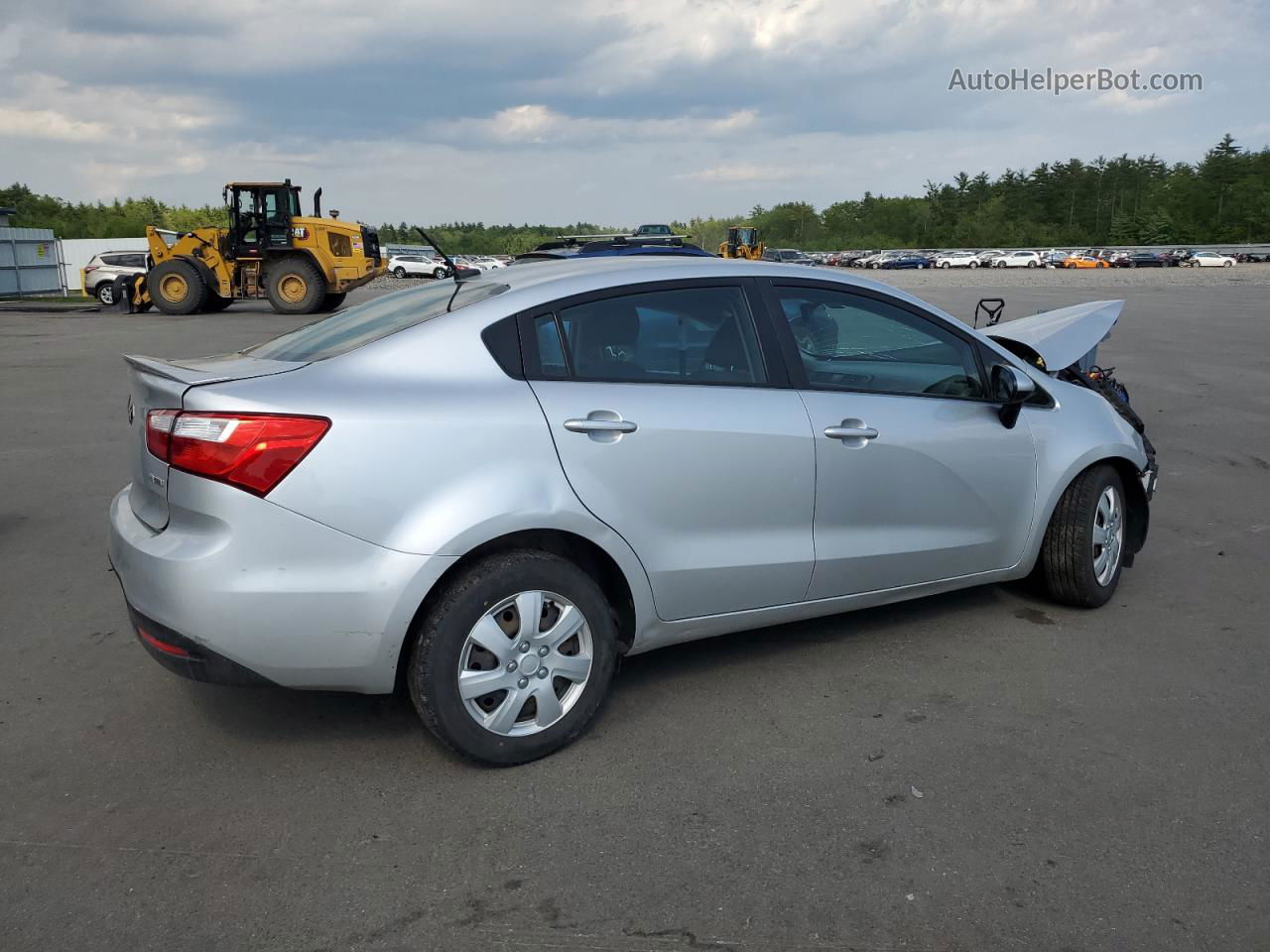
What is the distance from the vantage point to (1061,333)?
5785mm

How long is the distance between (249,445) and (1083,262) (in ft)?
268

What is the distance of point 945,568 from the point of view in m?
4.46

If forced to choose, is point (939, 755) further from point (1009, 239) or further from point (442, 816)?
point (1009, 239)

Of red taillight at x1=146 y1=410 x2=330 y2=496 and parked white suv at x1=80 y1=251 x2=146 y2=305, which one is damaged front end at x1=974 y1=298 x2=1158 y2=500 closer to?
red taillight at x1=146 y1=410 x2=330 y2=496

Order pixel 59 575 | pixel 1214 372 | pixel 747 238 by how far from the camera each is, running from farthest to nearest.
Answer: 1. pixel 747 238
2. pixel 1214 372
3. pixel 59 575

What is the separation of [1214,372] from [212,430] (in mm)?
12913

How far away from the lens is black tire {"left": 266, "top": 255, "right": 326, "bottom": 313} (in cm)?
2594

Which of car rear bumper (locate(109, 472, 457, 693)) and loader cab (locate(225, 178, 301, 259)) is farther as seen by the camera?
loader cab (locate(225, 178, 301, 259))

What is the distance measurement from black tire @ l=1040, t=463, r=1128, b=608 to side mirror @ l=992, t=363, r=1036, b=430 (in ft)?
1.76

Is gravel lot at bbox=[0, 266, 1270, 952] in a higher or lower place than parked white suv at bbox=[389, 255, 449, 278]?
lower

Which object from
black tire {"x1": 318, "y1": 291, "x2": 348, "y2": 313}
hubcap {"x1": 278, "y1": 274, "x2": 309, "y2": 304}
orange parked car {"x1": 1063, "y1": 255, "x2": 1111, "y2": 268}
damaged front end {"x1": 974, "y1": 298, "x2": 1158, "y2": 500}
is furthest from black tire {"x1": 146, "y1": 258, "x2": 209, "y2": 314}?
orange parked car {"x1": 1063, "y1": 255, "x2": 1111, "y2": 268}

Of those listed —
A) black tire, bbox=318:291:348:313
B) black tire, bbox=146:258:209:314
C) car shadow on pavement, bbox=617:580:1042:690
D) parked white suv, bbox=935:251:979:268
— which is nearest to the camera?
car shadow on pavement, bbox=617:580:1042:690

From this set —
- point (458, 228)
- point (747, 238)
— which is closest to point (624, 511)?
point (747, 238)

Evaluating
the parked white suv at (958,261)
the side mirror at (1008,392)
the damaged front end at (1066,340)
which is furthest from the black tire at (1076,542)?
the parked white suv at (958,261)
